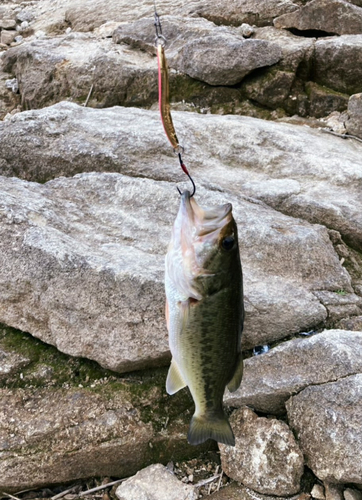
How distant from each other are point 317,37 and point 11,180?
6672 mm

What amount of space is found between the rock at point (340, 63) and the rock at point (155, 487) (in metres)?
6.95

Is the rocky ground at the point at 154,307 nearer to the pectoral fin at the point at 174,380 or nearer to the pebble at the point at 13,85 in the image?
the pectoral fin at the point at 174,380

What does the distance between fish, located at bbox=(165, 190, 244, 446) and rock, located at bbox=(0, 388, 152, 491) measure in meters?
1.15

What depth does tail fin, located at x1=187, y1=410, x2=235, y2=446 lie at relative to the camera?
8.96 ft

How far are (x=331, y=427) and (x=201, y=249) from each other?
189cm

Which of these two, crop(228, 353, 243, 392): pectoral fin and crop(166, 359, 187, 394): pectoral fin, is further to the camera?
crop(166, 359, 187, 394): pectoral fin

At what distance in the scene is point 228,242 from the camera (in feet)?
7.46

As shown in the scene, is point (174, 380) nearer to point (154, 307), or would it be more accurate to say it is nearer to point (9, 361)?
point (154, 307)

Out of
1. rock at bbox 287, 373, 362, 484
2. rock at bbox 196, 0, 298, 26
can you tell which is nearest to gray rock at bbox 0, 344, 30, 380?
rock at bbox 287, 373, 362, 484

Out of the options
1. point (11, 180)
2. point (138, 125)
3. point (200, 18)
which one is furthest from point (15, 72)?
point (11, 180)

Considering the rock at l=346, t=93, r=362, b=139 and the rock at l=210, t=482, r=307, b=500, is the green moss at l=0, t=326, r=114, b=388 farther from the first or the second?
the rock at l=346, t=93, r=362, b=139

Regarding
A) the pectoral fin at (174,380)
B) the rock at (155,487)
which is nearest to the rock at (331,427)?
the rock at (155,487)

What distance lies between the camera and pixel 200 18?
395 inches

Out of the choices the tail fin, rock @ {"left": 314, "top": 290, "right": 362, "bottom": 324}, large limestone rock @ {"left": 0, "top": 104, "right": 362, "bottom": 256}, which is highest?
the tail fin
